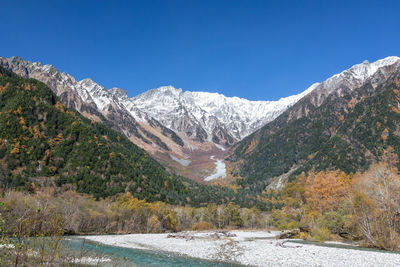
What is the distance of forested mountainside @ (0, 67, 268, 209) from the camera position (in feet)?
390

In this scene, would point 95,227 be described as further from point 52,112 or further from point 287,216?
point 52,112

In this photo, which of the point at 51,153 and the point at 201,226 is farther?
the point at 51,153

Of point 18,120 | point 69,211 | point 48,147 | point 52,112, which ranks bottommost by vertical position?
point 69,211

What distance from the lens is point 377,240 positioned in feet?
148

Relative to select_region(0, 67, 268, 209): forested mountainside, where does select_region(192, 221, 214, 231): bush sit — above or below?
below

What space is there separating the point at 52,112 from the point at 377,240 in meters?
157

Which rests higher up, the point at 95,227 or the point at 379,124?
the point at 379,124

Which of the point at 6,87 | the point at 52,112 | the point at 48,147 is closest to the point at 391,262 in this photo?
the point at 48,147

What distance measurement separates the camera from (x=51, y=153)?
5241 inches

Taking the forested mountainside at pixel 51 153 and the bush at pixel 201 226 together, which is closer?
the bush at pixel 201 226

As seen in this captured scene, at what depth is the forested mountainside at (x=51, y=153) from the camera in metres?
119

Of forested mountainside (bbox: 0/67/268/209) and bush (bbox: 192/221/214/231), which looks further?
forested mountainside (bbox: 0/67/268/209)

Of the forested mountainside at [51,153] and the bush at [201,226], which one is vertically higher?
the forested mountainside at [51,153]

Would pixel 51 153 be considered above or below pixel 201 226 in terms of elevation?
above
